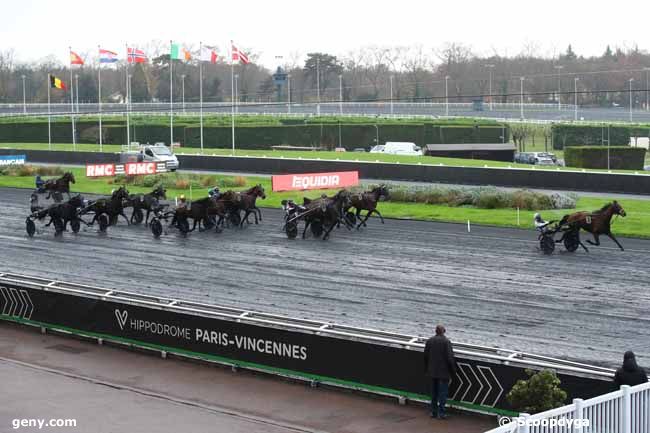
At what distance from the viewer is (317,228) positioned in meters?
27.0

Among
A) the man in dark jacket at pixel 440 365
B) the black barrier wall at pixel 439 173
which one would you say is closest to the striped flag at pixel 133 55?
the black barrier wall at pixel 439 173

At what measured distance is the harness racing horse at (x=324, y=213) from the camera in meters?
26.4

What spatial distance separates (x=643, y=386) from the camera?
9086mm

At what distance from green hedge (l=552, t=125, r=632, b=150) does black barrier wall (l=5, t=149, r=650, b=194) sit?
2326cm

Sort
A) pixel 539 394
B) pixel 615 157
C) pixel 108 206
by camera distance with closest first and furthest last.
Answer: pixel 539 394 → pixel 108 206 → pixel 615 157

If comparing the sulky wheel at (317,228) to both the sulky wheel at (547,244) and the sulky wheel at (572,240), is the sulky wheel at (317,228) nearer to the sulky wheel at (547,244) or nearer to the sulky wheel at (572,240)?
the sulky wheel at (547,244)

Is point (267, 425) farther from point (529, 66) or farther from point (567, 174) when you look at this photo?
point (529, 66)

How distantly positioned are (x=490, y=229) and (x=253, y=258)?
24.5ft

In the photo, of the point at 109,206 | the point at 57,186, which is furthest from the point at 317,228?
the point at 57,186

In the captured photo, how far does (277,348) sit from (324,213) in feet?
44.4

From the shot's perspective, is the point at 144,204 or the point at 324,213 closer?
the point at 324,213

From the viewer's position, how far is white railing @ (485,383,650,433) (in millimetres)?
7809

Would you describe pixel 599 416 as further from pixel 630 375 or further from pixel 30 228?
pixel 30 228

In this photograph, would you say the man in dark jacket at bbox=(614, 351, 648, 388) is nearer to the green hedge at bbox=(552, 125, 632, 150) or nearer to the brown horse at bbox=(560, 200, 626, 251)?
the brown horse at bbox=(560, 200, 626, 251)
